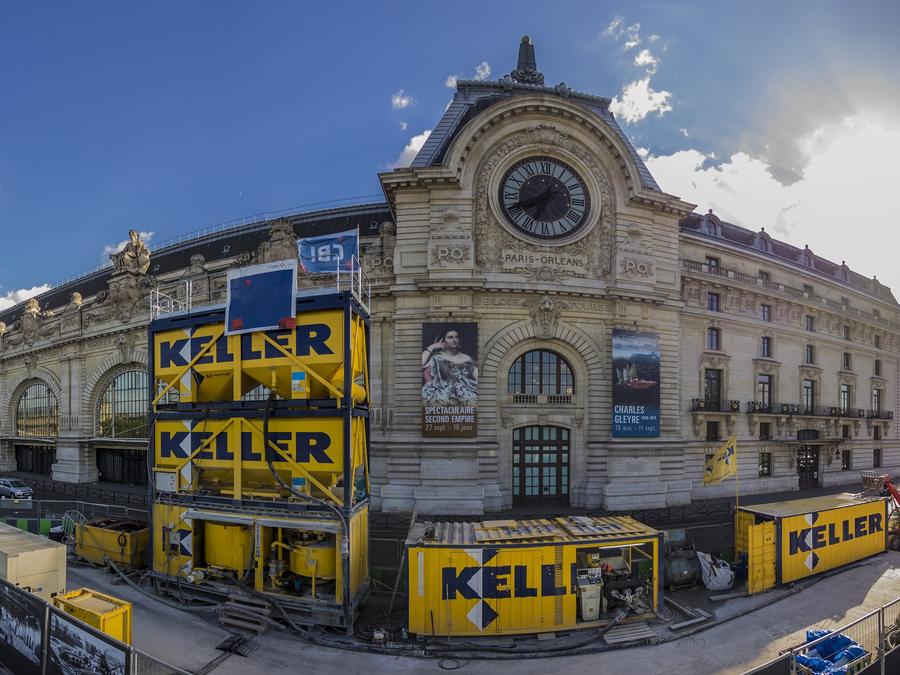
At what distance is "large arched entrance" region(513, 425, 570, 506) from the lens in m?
27.6

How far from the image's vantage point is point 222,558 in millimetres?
15422

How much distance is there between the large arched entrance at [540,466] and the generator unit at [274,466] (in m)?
13.4

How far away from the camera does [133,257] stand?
127 ft

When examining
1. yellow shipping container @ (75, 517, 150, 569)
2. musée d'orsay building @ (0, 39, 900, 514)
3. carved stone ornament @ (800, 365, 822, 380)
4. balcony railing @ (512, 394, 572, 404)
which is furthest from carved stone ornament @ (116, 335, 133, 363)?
carved stone ornament @ (800, 365, 822, 380)

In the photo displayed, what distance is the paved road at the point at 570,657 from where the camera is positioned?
39.3 feet

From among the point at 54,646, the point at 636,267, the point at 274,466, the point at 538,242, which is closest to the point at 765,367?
the point at 636,267

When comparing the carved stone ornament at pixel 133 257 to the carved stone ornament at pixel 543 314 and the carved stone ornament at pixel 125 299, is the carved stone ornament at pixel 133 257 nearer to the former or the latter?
the carved stone ornament at pixel 125 299

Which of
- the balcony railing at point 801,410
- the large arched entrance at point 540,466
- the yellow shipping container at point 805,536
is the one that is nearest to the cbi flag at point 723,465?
the yellow shipping container at point 805,536

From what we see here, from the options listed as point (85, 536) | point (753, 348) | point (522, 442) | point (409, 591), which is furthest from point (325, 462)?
point (753, 348)

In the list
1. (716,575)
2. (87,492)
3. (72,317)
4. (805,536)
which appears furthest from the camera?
(72,317)

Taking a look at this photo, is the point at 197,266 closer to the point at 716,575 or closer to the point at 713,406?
the point at 716,575

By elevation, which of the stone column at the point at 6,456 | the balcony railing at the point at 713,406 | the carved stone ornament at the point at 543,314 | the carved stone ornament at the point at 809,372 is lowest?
the stone column at the point at 6,456

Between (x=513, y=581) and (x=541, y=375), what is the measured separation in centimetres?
1620

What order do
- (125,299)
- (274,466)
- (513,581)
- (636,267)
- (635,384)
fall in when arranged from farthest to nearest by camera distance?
(125,299)
(636,267)
(635,384)
(274,466)
(513,581)
